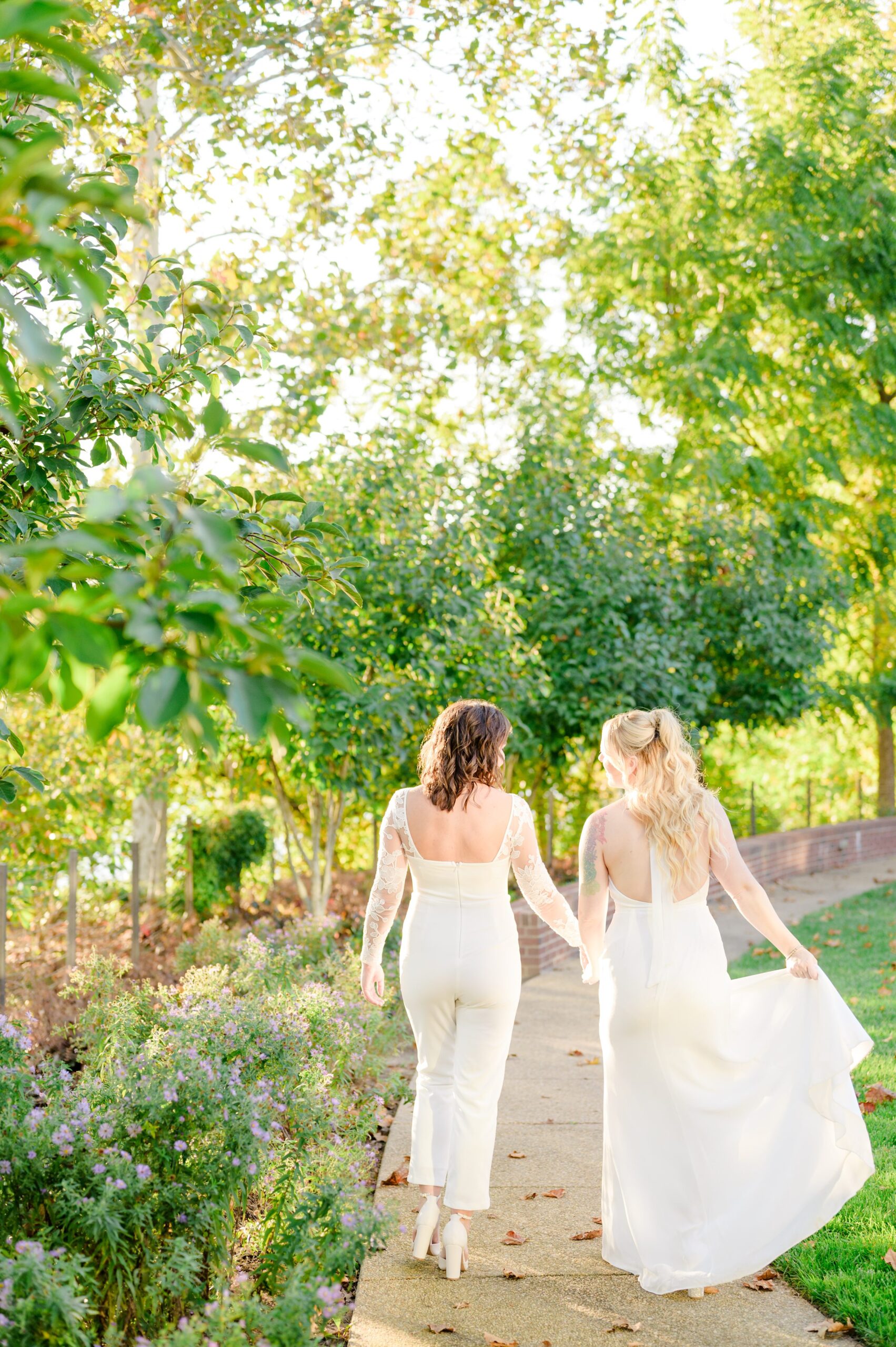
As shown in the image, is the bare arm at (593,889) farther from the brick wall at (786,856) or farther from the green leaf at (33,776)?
the brick wall at (786,856)

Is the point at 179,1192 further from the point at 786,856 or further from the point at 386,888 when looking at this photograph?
the point at 786,856

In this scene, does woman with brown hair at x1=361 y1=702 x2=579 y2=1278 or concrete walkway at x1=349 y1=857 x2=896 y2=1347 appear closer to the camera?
concrete walkway at x1=349 y1=857 x2=896 y2=1347

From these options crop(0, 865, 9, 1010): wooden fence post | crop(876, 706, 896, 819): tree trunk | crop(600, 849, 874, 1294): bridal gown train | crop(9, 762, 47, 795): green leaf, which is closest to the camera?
crop(9, 762, 47, 795): green leaf

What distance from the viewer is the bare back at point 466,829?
13.4 ft

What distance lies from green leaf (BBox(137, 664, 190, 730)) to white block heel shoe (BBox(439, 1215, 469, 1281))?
3028mm

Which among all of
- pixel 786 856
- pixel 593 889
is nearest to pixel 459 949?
pixel 593 889

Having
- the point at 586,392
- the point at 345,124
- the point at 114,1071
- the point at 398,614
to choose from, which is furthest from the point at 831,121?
the point at 114,1071

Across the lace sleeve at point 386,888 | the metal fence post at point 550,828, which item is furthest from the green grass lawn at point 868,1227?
the metal fence post at point 550,828

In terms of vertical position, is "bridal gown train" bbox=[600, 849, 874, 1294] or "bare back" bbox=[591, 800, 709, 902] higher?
"bare back" bbox=[591, 800, 709, 902]

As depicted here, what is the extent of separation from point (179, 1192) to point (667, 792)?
199cm

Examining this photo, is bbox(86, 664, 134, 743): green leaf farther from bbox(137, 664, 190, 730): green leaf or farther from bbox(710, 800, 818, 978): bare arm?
bbox(710, 800, 818, 978): bare arm

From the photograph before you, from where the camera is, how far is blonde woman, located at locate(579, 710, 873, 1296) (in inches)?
151

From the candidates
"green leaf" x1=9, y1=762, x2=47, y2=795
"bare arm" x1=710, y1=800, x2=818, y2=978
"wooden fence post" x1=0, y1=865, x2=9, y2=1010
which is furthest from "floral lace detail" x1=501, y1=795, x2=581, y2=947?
"wooden fence post" x1=0, y1=865, x2=9, y2=1010

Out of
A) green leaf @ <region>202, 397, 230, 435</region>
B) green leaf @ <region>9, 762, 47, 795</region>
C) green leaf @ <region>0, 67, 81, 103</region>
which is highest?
green leaf @ <region>0, 67, 81, 103</region>
